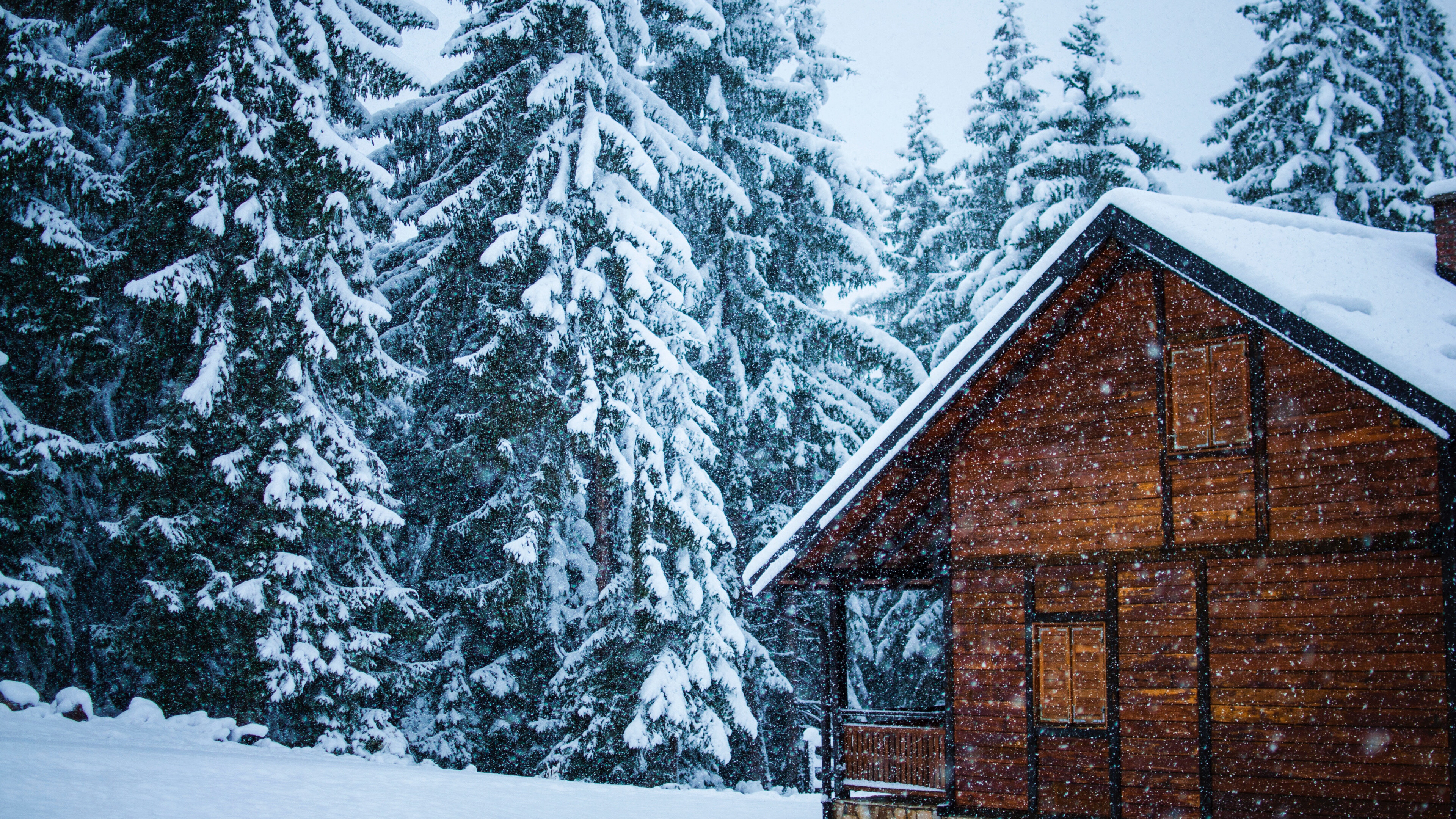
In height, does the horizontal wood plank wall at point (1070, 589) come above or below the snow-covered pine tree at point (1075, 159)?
below

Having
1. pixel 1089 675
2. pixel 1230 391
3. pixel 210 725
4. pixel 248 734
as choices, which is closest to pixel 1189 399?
pixel 1230 391

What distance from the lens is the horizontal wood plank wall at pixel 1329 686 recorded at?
966 cm

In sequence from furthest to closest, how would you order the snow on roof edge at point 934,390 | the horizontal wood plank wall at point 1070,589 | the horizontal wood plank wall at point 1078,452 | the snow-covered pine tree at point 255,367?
the snow-covered pine tree at point 255,367 < the horizontal wood plank wall at point 1070,589 < the horizontal wood plank wall at point 1078,452 < the snow on roof edge at point 934,390

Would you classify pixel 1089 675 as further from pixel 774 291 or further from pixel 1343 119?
pixel 1343 119

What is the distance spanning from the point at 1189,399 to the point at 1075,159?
1181 cm

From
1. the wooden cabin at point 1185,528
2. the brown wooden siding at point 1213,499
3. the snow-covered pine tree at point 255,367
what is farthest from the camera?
the snow-covered pine tree at point 255,367

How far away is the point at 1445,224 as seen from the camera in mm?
12156

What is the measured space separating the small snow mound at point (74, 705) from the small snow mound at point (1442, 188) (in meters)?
18.0

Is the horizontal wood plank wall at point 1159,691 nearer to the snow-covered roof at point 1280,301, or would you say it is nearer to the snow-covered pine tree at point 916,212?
the snow-covered roof at point 1280,301

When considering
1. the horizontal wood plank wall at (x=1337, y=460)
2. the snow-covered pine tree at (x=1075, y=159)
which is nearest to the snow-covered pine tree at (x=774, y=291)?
the snow-covered pine tree at (x=1075, y=159)

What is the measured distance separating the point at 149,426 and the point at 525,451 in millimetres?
5964

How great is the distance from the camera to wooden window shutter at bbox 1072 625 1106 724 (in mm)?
11609

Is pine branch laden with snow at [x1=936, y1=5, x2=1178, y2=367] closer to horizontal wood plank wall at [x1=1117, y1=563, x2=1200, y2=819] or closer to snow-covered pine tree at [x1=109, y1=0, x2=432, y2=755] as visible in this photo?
horizontal wood plank wall at [x1=1117, y1=563, x2=1200, y2=819]

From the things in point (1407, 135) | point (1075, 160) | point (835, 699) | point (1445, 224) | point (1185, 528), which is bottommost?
point (835, 699)
